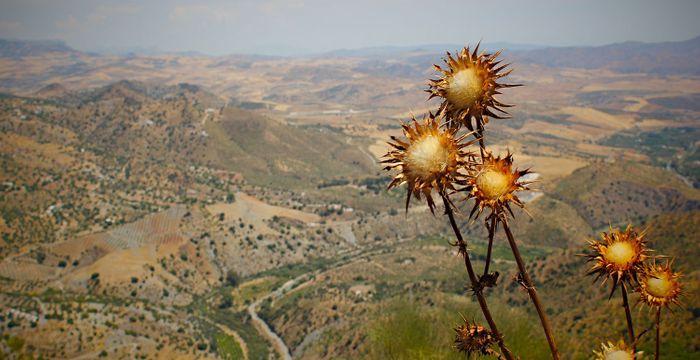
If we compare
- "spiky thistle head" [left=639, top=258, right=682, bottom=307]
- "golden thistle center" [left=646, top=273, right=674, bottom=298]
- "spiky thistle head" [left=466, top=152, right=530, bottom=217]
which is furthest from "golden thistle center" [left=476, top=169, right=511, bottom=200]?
"golden thistle center" [left=646, top=273, right=674, bottom=298]

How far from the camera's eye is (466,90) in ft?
13.2

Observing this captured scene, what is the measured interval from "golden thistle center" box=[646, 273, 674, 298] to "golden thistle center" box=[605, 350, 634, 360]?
940 mm

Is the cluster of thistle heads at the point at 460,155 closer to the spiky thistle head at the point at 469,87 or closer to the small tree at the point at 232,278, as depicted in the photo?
the spiky thistle head at the point at 469,87

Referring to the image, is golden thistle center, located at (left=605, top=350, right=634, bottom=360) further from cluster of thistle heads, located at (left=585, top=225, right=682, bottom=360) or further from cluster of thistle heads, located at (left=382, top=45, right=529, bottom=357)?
cluster of thistle heads, located at (left=382, top=45, right=529, bottom=357)

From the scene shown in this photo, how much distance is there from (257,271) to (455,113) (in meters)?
111

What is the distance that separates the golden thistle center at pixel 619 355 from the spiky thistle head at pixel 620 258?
1.87ft

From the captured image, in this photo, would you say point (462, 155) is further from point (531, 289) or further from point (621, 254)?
point (621, 254)

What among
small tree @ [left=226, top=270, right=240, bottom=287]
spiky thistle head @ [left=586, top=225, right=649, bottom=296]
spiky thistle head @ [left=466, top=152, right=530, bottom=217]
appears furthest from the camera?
small tree @ [left=226, top=270, right=240, bottom=287]

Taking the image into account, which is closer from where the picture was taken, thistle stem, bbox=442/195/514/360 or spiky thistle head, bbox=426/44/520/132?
thistle stem, bbox=442/195/514/360

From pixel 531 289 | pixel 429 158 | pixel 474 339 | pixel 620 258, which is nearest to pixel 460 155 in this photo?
pixel 429 158

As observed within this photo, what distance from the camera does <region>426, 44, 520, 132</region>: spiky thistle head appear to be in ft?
13.0

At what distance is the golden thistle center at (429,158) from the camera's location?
362 cm

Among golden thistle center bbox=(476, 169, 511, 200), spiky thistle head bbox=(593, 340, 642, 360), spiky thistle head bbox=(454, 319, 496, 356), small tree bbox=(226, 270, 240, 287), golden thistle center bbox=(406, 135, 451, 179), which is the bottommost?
small tree bbox=(226, 270, 240, 287)

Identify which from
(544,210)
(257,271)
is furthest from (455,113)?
(544,210)
